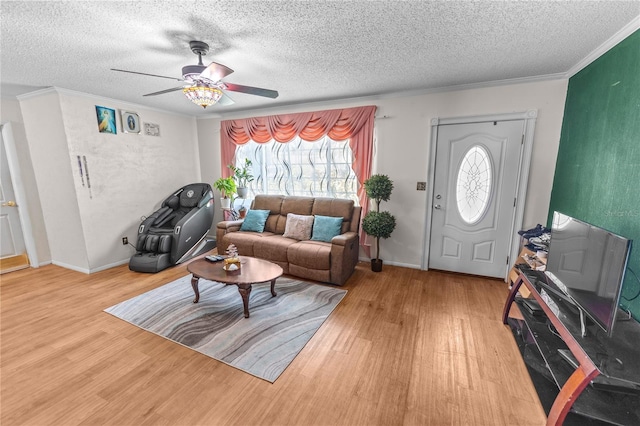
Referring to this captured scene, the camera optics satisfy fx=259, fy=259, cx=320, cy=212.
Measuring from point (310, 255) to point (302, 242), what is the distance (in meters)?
0.35

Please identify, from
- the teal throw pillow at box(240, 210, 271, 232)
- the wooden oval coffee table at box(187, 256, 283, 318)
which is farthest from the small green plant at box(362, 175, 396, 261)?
the teal throw pillow at box(240, 210, 271, 232)

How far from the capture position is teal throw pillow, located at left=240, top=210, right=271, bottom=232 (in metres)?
4.07

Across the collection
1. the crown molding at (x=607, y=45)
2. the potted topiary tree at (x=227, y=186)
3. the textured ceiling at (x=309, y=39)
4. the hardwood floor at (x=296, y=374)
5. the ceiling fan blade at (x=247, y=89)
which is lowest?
the hardwood floor at (x=296, y=374)

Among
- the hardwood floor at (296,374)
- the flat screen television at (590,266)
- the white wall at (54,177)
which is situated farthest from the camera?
the white wall at (54,177)

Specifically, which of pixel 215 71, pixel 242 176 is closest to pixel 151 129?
pixel 242 176

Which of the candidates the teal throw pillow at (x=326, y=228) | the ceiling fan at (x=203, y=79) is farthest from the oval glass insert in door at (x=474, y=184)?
the ceiling fan at (x=203, y=79)

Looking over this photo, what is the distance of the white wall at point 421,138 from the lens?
9.69 ft

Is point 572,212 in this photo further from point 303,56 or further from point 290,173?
point 290,173

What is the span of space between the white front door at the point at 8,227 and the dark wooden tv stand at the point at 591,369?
6108 mm

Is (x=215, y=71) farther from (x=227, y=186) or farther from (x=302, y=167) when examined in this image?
(x=227, y=186)

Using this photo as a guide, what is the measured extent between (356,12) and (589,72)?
234 centimetres

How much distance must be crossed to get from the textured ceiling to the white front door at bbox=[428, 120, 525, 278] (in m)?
0.64

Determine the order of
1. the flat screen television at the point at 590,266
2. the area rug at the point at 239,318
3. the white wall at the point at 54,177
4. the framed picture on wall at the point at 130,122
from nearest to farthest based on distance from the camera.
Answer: the flat screen television at the point at 590,266 < the area rug at the point at 239,318 < the white wall at the point at 54,177 < the framed picture on wall at the point at 130,122

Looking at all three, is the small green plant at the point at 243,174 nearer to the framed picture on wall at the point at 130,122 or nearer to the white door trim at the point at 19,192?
the framed picture on wall at the point at 130,122
